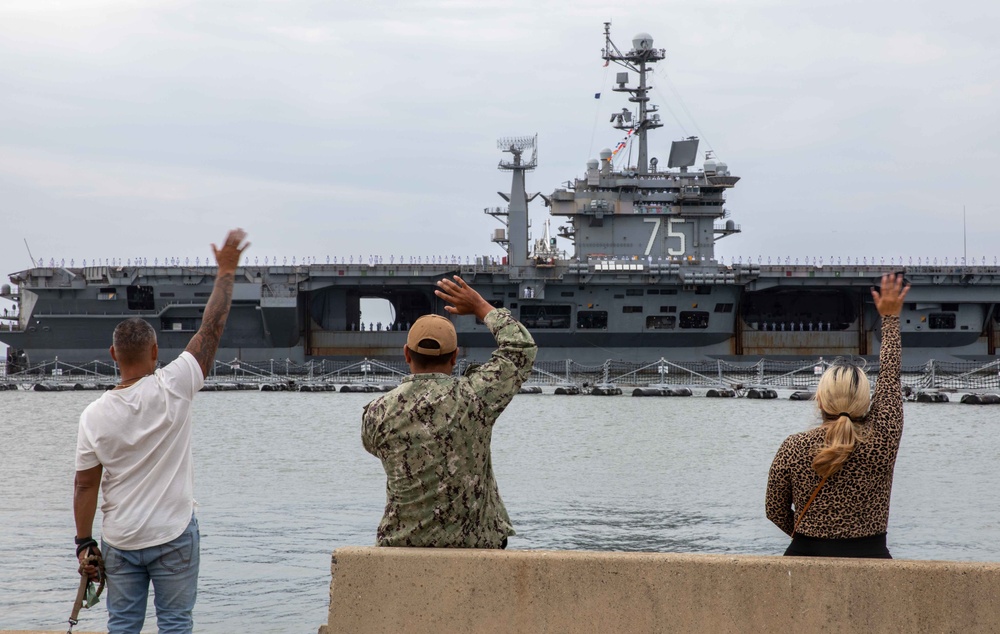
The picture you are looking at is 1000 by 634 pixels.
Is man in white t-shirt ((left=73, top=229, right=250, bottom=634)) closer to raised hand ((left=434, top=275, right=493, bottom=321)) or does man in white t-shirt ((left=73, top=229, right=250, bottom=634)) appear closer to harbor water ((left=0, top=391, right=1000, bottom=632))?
raised hand ((left=434, top=275, right=493, bottom=321))

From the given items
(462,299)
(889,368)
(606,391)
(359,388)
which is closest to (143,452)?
(462,299)

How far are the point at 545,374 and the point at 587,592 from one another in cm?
3238

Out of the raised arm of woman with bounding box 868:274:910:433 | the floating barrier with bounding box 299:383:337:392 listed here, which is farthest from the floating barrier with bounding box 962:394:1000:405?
the raised arm of woman with bounding box 868:274:910:433

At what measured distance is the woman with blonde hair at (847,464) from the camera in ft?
11.8

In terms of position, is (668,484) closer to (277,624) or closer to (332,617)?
(277,624)

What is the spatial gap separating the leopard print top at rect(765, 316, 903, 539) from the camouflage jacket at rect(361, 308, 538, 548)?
3.42ft

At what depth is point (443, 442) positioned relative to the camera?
11.5 ft

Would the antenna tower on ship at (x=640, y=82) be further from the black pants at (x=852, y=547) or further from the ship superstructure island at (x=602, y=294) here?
the black pants at (x=852, y=547)

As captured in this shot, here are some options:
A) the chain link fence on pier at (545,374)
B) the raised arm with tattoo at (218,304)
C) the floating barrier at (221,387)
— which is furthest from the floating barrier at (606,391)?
the raised arm with tattoo at (218,304)

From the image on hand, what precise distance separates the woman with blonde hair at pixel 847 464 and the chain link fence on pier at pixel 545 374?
28.1 m

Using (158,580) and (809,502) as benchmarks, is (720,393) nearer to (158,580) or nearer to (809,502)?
(809,502)

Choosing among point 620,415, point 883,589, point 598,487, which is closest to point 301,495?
point 598,487

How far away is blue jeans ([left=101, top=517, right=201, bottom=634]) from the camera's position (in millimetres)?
3703

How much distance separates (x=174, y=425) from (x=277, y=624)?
352cm
